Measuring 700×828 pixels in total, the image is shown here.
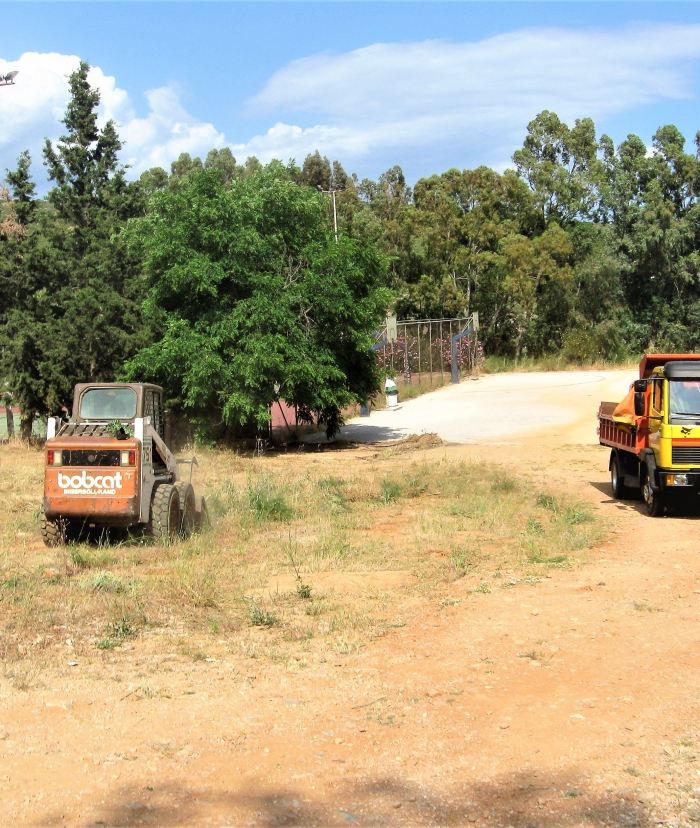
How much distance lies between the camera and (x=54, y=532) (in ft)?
39.3

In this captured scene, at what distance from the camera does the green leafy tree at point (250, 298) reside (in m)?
23.1

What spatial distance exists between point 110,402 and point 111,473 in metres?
1.60

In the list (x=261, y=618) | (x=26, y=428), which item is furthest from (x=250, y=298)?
(x=261, y=618)

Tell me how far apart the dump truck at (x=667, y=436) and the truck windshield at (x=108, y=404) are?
305 inches

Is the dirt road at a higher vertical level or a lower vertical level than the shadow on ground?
higher

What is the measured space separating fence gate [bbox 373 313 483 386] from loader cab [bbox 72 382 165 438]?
87.4 ft

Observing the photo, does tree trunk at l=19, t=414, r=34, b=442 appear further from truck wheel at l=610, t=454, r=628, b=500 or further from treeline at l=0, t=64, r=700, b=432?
truck wheel at l=610, t=454, r=628, b=500

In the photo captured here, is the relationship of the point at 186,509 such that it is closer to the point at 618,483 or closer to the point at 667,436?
the point at 667,436

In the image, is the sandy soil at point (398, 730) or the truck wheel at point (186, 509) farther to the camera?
the truck wheel at point (186, 509)

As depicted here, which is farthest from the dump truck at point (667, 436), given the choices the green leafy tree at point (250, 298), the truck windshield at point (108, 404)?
the green leafy tree at point (250, 298)

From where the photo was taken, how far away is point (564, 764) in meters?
5.28

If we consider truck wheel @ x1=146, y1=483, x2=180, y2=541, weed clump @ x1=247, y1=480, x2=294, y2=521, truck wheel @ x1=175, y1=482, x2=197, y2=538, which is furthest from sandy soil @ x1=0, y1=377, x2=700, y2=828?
weed clump @ x1=247, y1=480, x2=294, y2=521

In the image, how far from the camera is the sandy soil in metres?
4.76

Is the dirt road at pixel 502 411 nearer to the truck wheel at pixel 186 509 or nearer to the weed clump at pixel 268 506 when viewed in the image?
the weed clump at pixel 268 506
